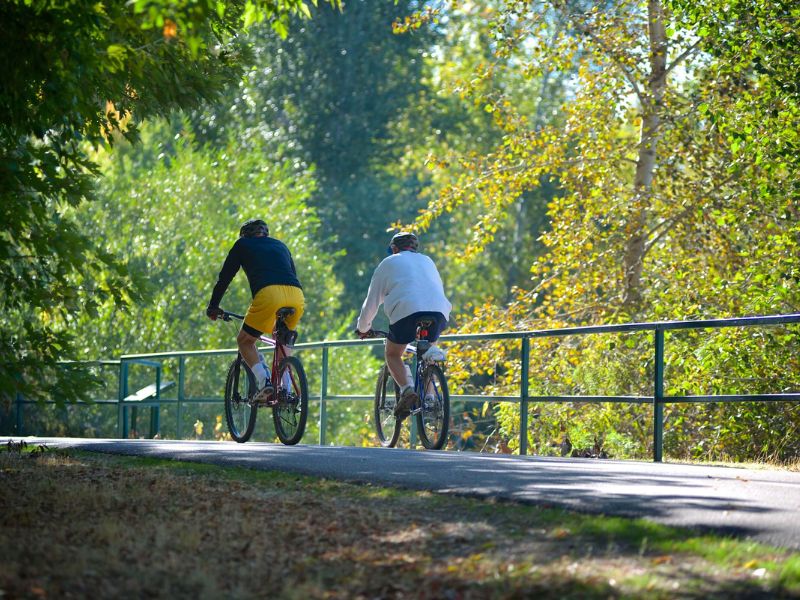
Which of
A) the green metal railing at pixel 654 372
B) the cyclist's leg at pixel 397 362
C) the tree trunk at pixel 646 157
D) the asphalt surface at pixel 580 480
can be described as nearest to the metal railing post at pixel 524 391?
the green metal railing at pixel 654 372

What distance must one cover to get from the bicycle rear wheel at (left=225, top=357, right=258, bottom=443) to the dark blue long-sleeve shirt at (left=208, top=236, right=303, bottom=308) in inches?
43.3

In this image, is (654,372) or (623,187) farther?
(623,187)

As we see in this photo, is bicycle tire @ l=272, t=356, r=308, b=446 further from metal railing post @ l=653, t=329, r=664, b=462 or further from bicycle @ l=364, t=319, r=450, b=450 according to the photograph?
metal railing post @ l=653, t=329, r=664, b=462

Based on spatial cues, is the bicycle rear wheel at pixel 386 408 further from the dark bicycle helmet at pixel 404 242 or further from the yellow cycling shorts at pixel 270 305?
the dark bicycle helmet at pixel 404 242

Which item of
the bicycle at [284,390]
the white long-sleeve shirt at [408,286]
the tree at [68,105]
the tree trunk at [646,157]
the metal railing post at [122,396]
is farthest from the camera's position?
the metal railing post at [122,396]

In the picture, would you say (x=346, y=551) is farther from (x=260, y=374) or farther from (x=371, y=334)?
(x=371, y=334)

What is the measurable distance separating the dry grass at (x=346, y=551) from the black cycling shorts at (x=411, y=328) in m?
4.29

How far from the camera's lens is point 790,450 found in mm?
15523

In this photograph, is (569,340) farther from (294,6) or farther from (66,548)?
(66,548)

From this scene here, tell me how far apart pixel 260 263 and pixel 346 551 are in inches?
255

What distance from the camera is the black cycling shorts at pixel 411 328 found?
11.9 meters

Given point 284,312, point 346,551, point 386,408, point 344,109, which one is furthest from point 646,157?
point 344,109

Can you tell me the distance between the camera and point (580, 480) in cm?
816

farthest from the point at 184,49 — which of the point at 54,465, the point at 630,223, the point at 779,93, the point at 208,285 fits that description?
the point at 208,285
